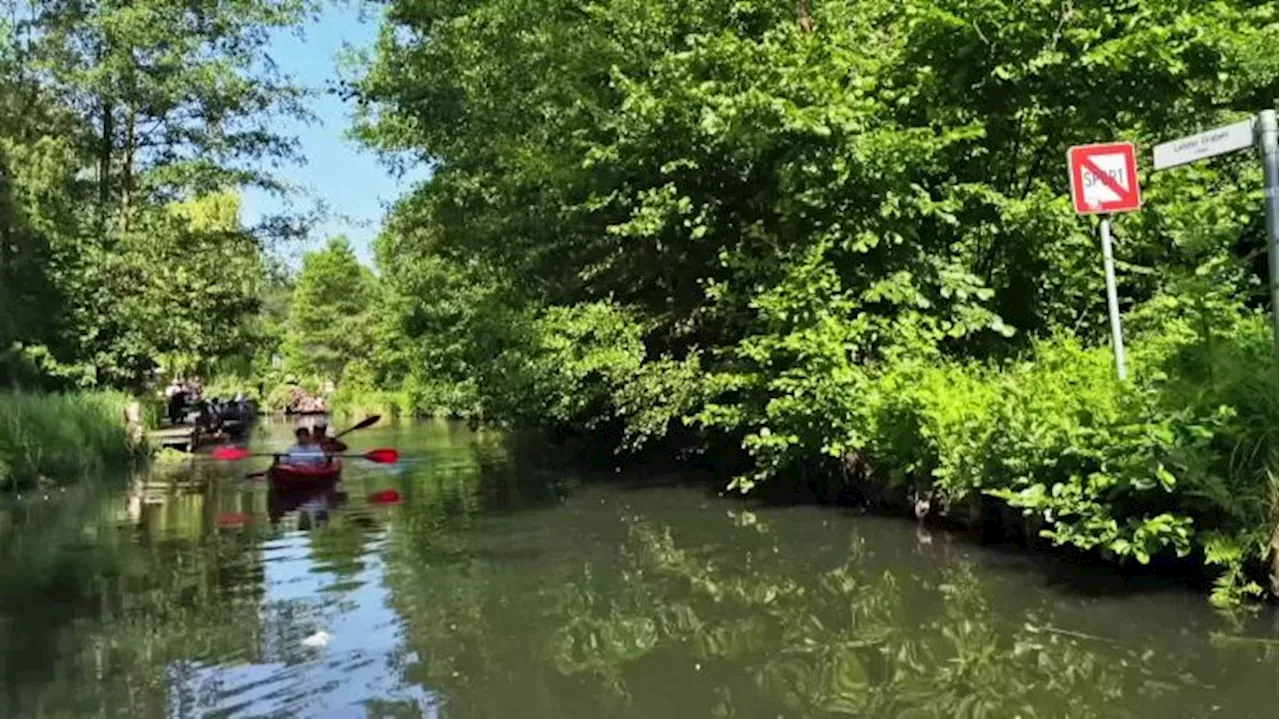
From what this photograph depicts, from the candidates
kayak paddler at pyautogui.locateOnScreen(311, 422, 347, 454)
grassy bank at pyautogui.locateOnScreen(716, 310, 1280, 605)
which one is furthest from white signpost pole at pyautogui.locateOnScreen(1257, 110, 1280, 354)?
kayak paddler at pyautogui.locateOnScreen(311, 422, 347, 454)

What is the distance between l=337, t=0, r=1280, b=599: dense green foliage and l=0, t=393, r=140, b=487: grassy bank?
856 centimetres

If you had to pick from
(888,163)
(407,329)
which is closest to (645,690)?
(888,163)

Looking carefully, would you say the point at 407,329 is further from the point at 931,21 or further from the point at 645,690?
the point at 645,690

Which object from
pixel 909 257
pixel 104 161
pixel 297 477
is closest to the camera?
pixel 909 257

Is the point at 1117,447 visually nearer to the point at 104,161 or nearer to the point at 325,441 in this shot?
the point at 325,441

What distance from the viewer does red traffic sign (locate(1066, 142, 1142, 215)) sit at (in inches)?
331

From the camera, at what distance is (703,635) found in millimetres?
8102

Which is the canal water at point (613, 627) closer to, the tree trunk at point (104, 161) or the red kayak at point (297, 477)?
the red kayak at point (297, 477)

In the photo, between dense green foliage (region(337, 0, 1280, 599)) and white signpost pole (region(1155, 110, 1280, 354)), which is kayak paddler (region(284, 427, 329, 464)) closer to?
dense green foliage (region(337, 0, 1280, 599))

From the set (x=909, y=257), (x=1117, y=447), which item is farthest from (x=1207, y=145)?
(x=909, y=257)

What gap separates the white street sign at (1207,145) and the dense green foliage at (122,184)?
25022 millimetres

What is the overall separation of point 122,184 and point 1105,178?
27000 millimetres

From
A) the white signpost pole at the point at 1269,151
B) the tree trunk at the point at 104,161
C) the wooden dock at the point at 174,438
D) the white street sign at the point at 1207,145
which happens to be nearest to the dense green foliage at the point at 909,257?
the white signpost pole at the point at 1269,151

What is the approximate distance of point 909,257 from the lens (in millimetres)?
12516
